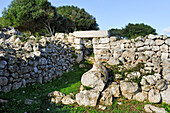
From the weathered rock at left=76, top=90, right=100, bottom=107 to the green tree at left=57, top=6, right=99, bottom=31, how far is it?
22053 mm

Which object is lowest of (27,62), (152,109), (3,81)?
(152,109)

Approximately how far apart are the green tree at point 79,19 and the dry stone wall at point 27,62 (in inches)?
712

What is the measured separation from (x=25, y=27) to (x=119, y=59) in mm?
17079

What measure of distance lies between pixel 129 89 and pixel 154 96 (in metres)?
0.99

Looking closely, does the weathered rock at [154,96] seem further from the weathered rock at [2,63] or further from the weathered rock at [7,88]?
the weathered rock at [2,63]

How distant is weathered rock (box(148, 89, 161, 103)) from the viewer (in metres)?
5.67

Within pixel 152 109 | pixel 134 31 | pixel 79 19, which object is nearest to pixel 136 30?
pixel 134 31

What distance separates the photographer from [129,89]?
6043 millimetres

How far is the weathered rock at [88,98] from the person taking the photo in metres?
5.54

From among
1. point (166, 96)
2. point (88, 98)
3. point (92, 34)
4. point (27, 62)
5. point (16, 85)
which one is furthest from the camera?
point (92, 34)

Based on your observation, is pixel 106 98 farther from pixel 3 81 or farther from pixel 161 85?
pixel 3 81

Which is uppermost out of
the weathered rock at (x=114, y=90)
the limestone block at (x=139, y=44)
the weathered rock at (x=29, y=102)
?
the limestone block at (x=139, y=44)

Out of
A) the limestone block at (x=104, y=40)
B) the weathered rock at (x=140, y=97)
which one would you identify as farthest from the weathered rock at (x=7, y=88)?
the limestone block at (x=104, y=40)

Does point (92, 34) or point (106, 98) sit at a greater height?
point (92, 34)
